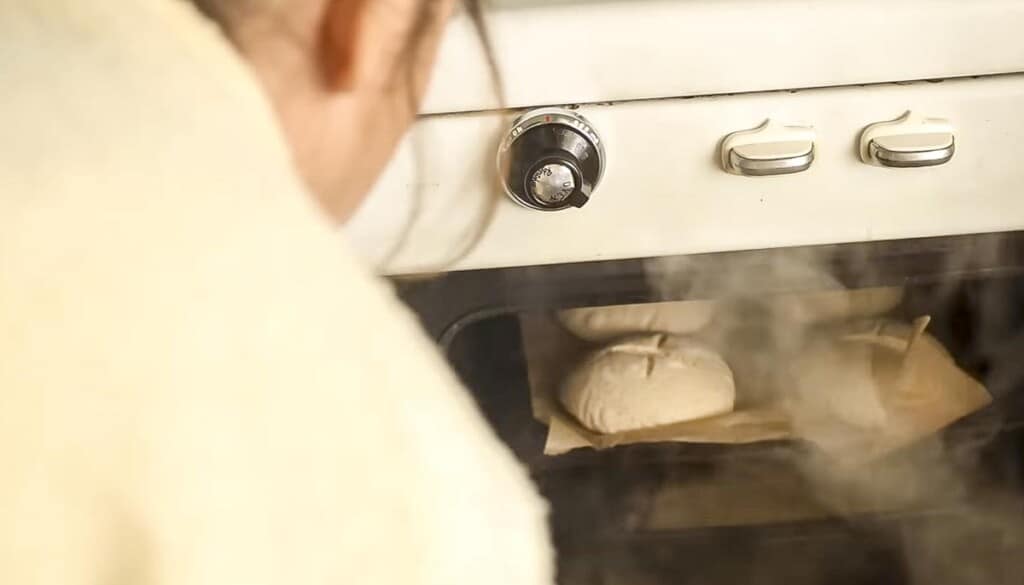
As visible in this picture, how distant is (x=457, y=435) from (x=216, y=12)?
144 millimetres

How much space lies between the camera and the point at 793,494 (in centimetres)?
71

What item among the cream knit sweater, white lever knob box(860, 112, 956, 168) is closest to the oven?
white lever knob box(860, 112, 956, 168)

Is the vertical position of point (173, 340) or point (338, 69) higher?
point (338, 69)

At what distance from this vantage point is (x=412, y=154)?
0.48 meters

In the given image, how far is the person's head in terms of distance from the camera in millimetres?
325

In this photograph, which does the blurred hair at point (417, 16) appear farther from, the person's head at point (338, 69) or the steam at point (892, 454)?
the steam at point (892, 454)

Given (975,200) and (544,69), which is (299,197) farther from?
(975,200)

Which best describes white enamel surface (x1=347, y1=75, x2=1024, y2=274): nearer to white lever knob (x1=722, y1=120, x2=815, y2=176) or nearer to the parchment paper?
white lever knob (x1=722, y1=120, x2=815, y2=176)

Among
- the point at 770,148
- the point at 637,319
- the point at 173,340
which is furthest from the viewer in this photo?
the point at 637,319

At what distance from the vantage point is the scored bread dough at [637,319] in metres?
0.64

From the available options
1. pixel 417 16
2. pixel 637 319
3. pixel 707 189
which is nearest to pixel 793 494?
pixel 637 319

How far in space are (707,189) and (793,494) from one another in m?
0.29

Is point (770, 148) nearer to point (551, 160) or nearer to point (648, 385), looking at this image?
point (551, 160)

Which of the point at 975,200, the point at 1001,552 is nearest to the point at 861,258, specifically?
the point at 975,200
